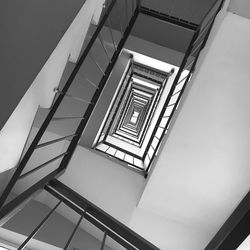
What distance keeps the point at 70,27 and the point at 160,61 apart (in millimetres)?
2292

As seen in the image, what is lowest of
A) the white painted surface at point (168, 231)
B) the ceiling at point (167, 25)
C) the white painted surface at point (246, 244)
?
the white painted surface at point (168, 231)

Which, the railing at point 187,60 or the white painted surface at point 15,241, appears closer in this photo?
the railing at point 187,60

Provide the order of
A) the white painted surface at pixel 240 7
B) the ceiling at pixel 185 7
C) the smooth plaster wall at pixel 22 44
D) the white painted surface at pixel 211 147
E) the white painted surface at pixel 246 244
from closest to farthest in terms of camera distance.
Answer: the smooth plaster wall at pixel 22 44 → the white painted surface at pixel 240 7 → the white painted surface at pixel 211 147 → the white painted surface at pixel 246 244 → the ceiling at pixel 185 7

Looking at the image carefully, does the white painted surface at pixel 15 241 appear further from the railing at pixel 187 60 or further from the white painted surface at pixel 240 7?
the white painted surface at pixel 240 7

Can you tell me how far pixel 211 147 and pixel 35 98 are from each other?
1532 mm

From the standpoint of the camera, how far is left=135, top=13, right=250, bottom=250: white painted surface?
185cm

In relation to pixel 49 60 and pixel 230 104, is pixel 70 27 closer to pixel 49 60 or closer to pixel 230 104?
pixel 49 60

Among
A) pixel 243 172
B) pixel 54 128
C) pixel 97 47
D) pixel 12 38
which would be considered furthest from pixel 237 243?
pixel 97 47

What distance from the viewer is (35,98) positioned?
1.24 metres

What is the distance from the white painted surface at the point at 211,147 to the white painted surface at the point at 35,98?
922mm

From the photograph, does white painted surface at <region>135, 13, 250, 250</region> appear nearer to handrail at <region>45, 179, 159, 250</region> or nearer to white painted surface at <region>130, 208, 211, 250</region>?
white painted surface at <region>130, 208, 211, 250</region>

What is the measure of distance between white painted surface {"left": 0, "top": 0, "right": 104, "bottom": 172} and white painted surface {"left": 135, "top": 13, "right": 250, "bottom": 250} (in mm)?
922

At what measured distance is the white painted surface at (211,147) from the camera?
1854 millimetres

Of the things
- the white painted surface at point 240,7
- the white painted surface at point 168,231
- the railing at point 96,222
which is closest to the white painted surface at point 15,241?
the white painted surface at point 168,231
